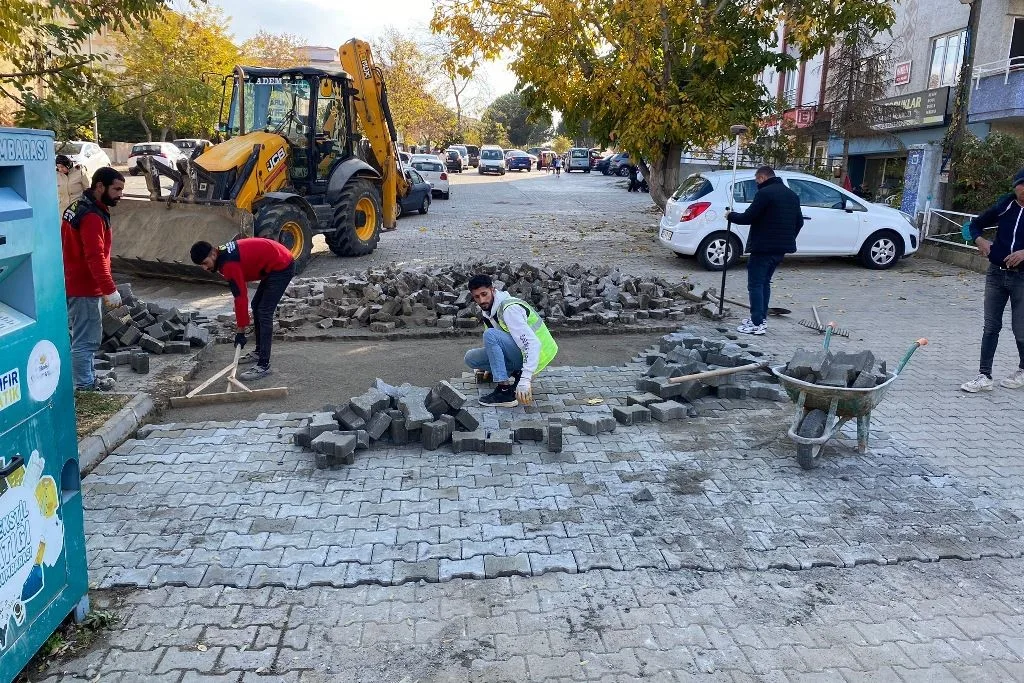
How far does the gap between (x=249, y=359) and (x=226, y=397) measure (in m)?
1.21

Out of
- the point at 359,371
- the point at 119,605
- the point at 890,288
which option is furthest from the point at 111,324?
the point at 890,288

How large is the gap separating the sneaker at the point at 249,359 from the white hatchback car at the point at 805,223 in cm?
839

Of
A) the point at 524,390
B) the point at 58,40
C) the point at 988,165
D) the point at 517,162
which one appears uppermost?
the point at 517,162

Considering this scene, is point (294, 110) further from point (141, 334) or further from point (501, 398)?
point (501, 398)

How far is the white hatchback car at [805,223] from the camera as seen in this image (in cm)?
1335

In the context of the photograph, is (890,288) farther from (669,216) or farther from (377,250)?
(377,250)

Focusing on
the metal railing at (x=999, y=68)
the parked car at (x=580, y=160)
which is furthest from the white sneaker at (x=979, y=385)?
the parked car at (x=580, y=160)

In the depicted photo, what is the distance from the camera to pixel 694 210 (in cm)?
1340

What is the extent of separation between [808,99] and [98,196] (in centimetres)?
3176

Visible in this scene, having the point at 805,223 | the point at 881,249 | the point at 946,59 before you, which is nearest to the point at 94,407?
the point at 805,223

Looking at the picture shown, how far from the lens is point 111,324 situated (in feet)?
25.7

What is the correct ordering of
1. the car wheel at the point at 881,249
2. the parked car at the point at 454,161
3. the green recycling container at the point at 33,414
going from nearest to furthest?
the green recycling container at the point at 33,414
the car wheel at the point at 881,249
the parked car at the point at 454,161

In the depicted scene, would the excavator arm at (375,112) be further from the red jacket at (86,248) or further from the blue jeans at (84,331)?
the blue jeans at (84,331)

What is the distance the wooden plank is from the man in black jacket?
221 inches
